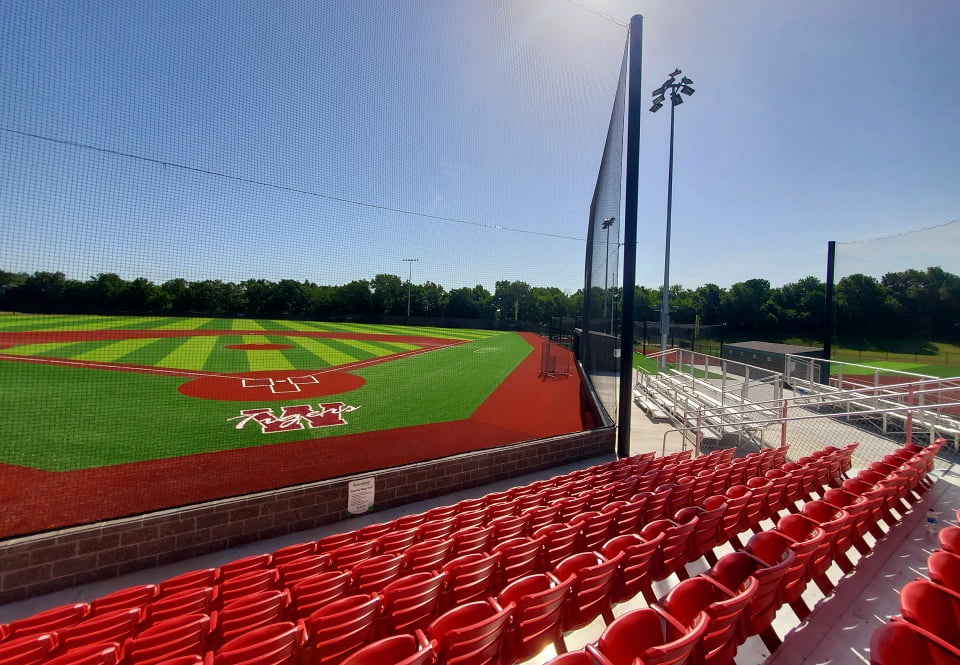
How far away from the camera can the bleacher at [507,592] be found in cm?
194

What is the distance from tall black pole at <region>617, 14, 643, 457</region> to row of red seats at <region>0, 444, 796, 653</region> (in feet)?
18.1

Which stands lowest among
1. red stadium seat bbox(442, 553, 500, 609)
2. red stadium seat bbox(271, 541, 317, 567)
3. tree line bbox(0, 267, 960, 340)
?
red stadium seat bbox(271, 541, 317, 567)

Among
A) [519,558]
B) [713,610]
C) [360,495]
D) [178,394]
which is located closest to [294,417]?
[178,394]

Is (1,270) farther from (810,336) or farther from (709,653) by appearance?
(810,336)

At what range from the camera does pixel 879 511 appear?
349cm

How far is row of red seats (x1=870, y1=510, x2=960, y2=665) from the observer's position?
1.66m

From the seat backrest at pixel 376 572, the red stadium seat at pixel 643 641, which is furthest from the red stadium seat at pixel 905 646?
the seat backrest at pixel 376 572

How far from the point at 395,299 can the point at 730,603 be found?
443 inches

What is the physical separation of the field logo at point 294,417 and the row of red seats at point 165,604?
6.33 m

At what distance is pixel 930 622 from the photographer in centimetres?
194

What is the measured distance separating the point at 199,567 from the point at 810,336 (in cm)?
3998

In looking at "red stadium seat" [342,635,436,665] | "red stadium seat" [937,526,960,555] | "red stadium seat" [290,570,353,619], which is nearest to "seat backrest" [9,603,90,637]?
"red stadium seat" [290,570,353,619]

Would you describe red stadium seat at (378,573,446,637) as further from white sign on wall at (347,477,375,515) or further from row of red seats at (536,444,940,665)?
white sign on wall at (347,477,375,515)

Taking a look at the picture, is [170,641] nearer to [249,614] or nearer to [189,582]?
[249,614]
